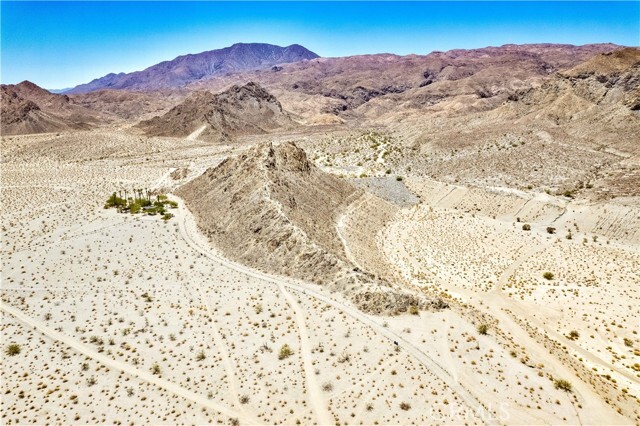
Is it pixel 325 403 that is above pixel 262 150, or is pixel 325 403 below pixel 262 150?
below

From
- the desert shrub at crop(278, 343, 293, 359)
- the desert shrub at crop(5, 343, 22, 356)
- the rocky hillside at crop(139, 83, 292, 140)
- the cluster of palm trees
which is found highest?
the rocky hillside at crop(139, 83, 292, 140)

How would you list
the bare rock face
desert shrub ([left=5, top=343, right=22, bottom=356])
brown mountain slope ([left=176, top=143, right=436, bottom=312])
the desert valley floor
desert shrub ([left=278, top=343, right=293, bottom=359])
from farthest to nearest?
the bare rock face
brown mountain slope ([left=176, top=143, right=436, bottom=312])
desert shrub ([left=5, top=343, right=22, bottom=356])
desert shrub ([left=278, top=343, right=293, bottom=359])
the desert valley floor

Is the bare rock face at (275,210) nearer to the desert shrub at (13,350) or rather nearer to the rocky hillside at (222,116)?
the desert shrub at (13,350)

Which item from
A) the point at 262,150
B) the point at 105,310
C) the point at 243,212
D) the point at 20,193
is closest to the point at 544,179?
the point at 262,150

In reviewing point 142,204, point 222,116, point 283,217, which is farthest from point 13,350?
point 222,116

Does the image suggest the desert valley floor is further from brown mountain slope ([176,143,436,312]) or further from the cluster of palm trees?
the cluster of palm trees

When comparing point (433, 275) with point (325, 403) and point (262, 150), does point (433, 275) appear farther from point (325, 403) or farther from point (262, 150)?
point (262, 150)

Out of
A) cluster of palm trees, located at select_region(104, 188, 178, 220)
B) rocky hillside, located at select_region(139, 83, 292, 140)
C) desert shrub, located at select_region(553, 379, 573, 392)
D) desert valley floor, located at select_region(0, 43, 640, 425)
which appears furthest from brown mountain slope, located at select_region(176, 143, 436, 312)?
rocky hillside, located at select_region(139, 83, 292, 140)
